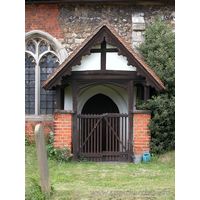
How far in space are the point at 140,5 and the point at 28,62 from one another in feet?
17.0

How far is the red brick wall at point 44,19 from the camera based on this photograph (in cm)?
812

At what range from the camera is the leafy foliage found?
629 centimetres

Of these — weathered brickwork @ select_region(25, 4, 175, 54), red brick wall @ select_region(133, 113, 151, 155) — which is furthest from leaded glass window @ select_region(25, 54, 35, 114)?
red brick wall @ select_region(133, 113, 151, 155)

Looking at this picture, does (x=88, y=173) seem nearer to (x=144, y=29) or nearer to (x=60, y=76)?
(x=60, y=76)

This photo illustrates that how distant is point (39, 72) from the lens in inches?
326

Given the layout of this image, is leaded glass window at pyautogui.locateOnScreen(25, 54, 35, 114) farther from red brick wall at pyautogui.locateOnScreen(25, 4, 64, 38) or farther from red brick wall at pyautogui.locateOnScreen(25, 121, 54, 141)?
red brick wall at pyautogui.locateOnScreen(25, 4, 64, 38)

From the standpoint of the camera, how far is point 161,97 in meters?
6.68

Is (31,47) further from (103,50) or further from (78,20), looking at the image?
(103,50)

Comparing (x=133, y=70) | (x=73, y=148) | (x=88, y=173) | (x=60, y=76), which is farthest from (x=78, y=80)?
(x=88, y=173)

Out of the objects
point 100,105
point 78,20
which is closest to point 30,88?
point 100,105

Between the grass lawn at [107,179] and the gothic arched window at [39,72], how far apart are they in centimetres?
225

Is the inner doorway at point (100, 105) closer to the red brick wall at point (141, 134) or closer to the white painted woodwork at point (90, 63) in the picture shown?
the red brick wall at point (141, 134)

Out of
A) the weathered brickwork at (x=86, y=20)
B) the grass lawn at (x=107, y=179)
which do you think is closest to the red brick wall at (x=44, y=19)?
the weathered brickwork at (x=86, y=20)

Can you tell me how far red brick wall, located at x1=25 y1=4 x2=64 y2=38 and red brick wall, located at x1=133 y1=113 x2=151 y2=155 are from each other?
15.2 ft
